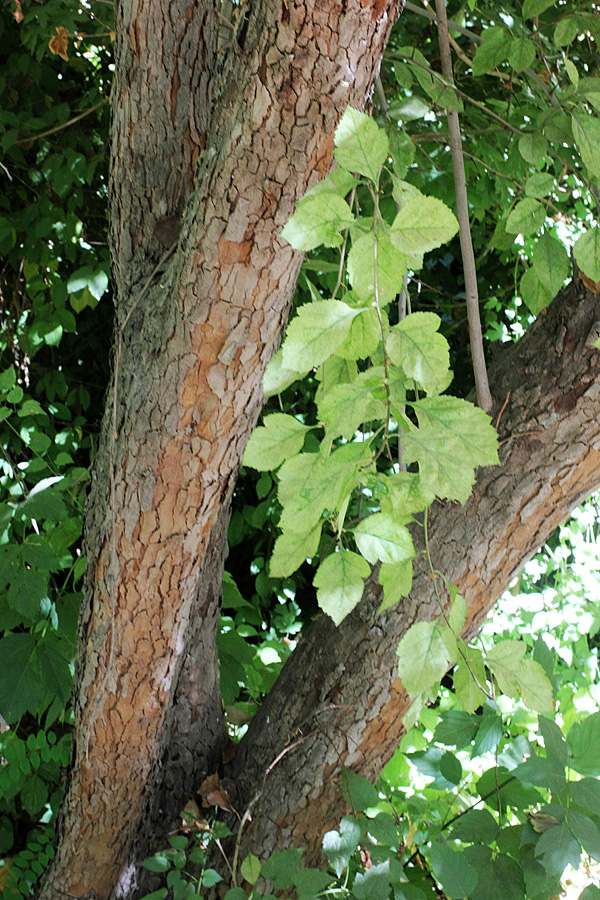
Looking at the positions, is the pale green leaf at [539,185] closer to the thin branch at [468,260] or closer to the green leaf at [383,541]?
the thin branch at [468,260]

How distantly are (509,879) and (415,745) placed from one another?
0.71 m

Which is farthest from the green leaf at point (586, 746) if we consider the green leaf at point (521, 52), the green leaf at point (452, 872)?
the green leaf at point (521, 52)

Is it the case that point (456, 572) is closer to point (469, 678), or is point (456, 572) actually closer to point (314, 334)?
point (469, 678)

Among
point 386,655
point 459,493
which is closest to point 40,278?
point 386,655

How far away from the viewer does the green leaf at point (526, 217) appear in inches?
30.5

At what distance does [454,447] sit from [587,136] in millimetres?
448

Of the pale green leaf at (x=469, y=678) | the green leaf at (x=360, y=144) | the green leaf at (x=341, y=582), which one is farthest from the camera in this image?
the pale green leaf at (x=469, y=678)

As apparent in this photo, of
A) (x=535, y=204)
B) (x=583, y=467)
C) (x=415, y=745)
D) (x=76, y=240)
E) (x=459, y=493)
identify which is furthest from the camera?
(x=76, y=240)

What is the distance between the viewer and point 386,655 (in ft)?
3.24

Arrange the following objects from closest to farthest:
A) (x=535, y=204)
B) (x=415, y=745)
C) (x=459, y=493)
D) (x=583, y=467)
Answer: (x=459, y=493), (x=535, y=204), (x=583, y=467), (x=415, y=745)

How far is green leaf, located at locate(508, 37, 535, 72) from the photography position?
36.7 inches

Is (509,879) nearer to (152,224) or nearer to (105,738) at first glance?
(105,738)

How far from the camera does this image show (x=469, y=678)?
695mm

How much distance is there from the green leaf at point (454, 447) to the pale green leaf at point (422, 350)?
3 centimetres
